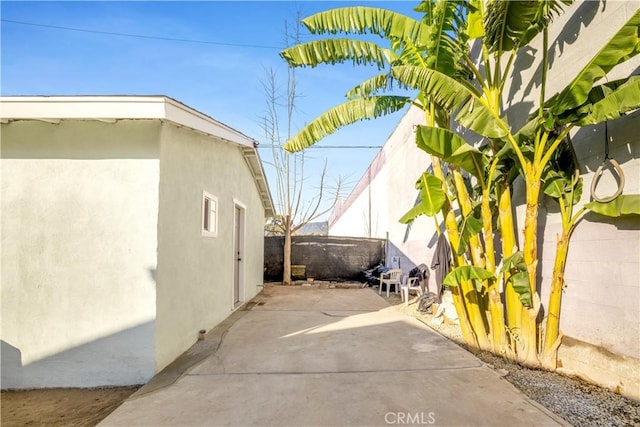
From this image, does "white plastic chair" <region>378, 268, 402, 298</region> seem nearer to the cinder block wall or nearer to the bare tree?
the cinder block wall

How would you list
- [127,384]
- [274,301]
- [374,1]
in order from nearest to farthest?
[127,384]
[374,1]
[274,301]

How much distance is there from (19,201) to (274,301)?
5.97 m

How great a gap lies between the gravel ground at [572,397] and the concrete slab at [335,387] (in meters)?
0.19

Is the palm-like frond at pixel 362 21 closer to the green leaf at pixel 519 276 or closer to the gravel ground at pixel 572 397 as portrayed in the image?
the green leaf at pixel 519 276

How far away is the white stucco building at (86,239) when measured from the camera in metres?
3.62

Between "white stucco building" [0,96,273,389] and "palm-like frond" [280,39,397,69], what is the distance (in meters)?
1.83

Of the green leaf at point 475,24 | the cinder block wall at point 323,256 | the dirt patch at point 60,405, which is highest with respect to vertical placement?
the green leaf at point 475,24

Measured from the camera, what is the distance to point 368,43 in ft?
15.4

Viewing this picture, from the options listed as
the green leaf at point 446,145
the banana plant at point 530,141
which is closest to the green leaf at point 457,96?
the banana plant at point 530,141

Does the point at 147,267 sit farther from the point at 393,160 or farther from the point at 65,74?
the point at 393,160

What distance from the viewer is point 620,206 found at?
122 inches

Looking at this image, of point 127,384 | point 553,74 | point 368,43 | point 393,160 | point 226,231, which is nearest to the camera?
point 127,384

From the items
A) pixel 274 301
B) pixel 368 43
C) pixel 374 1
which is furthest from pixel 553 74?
pixel 274 301

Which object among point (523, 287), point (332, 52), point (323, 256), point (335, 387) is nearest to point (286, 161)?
point (323, 256)
